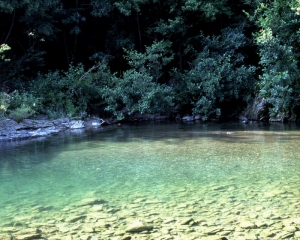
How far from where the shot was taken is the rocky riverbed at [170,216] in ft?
13.4

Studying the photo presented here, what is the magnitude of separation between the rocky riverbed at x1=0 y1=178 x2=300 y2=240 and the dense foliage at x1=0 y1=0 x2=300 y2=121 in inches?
445

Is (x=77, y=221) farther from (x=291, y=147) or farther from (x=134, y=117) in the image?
(x=134, y=117)

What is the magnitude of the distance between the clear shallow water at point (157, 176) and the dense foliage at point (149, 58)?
7.03 meters

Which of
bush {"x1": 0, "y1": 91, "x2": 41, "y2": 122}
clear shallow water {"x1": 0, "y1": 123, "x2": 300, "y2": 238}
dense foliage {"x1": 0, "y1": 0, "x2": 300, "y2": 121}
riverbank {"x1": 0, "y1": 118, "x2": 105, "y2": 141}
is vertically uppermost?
dense foliage {"x1": 0, "y1": 0, "x2": 300, "y2": 121}

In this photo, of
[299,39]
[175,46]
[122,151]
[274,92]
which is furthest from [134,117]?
[122,151]

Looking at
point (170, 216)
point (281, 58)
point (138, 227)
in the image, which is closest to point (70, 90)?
point (281, 58)

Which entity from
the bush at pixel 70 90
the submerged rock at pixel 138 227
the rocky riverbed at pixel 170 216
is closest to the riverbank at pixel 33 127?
the bush at pixel 70 90

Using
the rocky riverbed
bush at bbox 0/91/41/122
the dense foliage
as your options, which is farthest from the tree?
the rocky riverbed

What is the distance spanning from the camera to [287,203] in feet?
16.5

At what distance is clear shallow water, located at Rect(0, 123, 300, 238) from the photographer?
5.10 meters

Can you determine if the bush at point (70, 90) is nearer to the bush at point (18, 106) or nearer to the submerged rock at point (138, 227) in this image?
the bush at point (18, 106)

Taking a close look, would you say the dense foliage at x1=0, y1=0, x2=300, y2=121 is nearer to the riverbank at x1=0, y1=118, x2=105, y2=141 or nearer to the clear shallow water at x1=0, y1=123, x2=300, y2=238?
the riverbank at x1=0, y1=118, x2=105, y2=141

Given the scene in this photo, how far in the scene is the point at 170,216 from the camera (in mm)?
4680

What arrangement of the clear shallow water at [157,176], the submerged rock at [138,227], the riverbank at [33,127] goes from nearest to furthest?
1. the submerged rock at [138,227]
2. the clear shallow water at [157,176]
3. the riverbank at [33,127]
